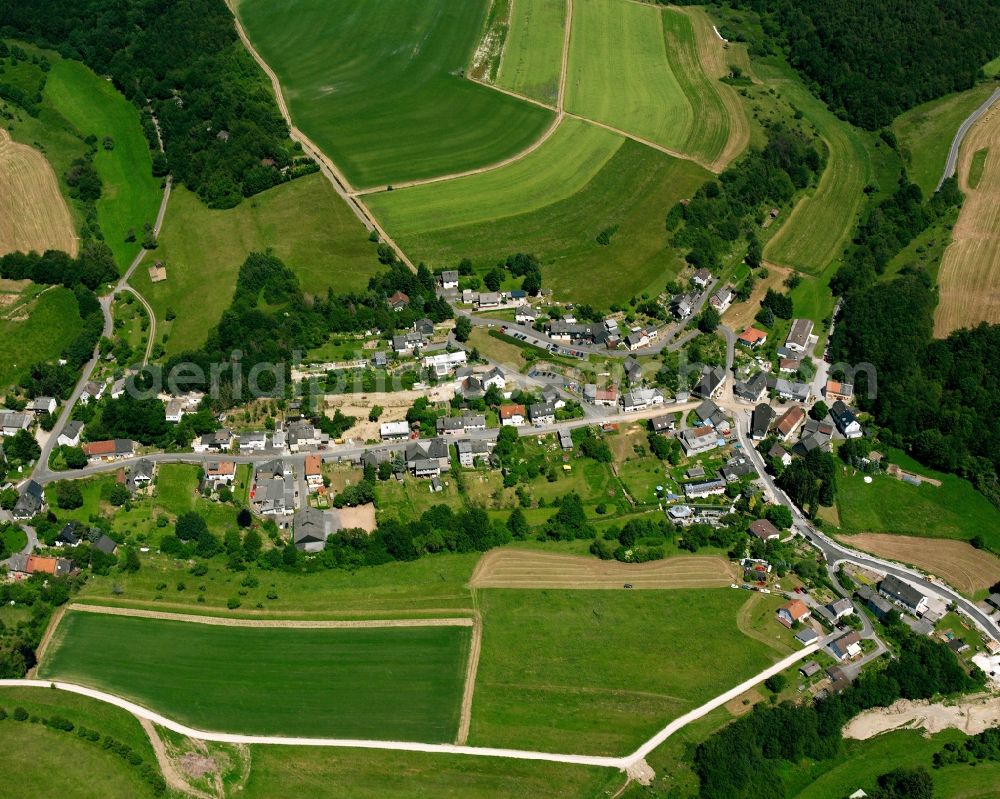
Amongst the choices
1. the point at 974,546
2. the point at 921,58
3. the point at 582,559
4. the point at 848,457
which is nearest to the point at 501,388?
the point at 582,559

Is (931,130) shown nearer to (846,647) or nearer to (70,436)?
(846,647)

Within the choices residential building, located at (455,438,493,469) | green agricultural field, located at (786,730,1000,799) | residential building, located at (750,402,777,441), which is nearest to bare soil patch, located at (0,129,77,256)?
residential building, located at (455,438,493,469)

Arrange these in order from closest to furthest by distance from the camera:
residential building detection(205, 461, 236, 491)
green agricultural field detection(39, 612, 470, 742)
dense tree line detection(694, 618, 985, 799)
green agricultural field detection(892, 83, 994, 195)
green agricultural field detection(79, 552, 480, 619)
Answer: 1. dense tree line detection(694, 618, 985, 799)
2. green agricultural field detection(39, 612, 470, 742)
3. green agricultural field detection(79, 552, 480, 619)
4. residential building detection(205, 461, 236, 491)
5. green agricultural field detection(892, 83, 994, 195)

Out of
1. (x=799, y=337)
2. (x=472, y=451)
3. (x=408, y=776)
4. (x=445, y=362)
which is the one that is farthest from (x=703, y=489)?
Answer: (x=408, y=776)

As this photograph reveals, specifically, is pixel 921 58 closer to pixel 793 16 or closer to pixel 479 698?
pixel 793 16

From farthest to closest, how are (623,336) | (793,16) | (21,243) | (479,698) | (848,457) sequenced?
(793,16) → (21,243) → (623,336) → (848,457) → (479,698)

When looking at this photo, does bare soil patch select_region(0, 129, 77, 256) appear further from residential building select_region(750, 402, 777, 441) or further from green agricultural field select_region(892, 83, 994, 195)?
green agricultural field select_region(892, 83, 994, 195)

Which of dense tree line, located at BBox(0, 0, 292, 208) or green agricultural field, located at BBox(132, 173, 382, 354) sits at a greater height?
dense tree line, located at BBox(0, 0, 292, 208)
